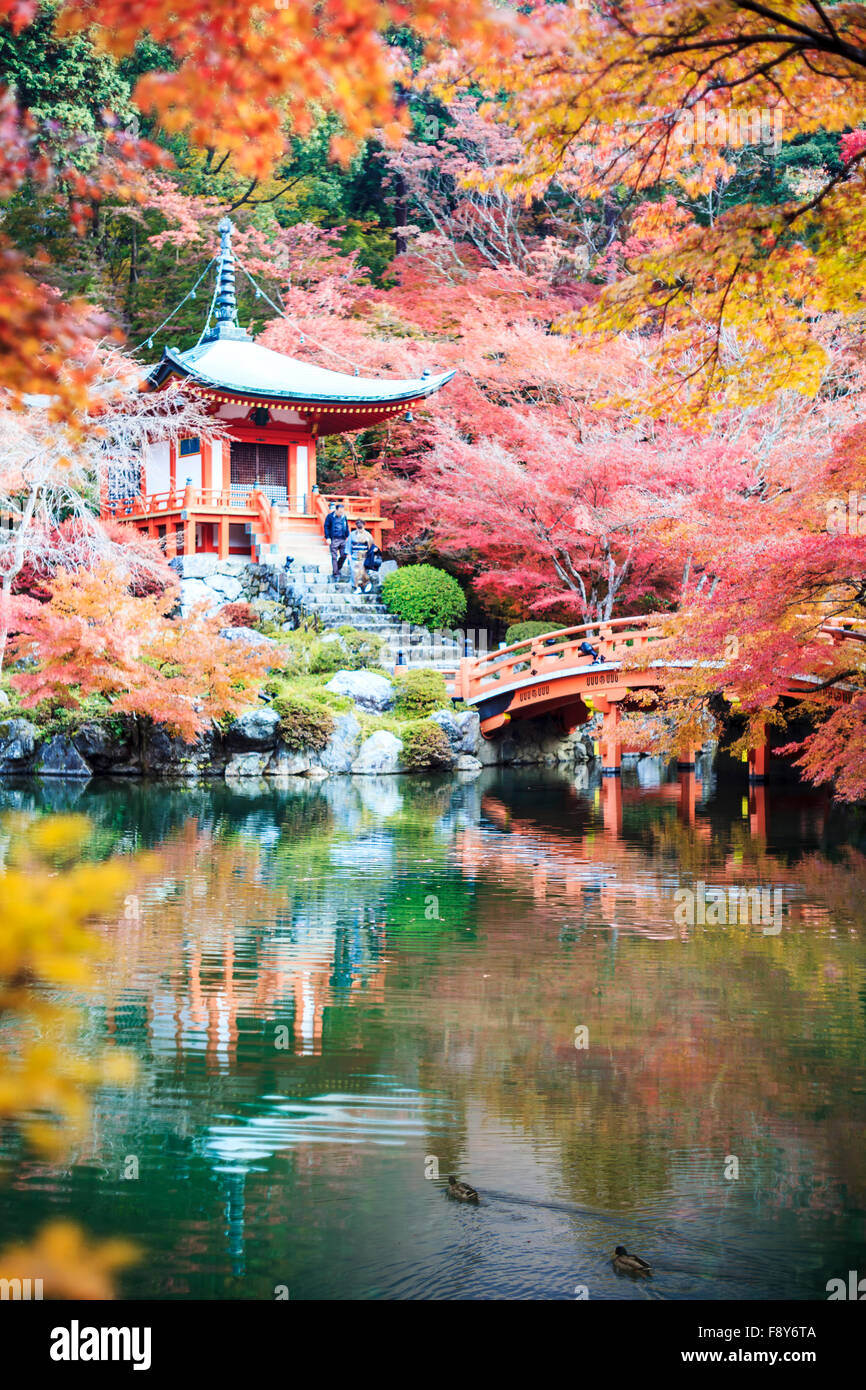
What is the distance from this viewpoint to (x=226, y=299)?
24.3 meters

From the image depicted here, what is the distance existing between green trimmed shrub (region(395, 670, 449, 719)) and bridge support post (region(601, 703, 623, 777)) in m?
2.58

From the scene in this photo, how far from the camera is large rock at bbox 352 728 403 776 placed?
1847 cm

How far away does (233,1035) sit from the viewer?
6.07 metres

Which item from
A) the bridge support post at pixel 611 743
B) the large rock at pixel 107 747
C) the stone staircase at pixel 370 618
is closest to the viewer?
the large rock at pixel 107 747

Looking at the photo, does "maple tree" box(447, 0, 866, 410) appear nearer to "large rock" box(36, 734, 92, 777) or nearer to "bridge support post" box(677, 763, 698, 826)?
"bridge support post" box(677, 763, 698, 826)

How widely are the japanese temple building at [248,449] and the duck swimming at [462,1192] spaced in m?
18.8

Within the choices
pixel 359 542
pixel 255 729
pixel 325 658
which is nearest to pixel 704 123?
pixel 255 729

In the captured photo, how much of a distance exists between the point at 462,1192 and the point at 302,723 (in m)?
14.0

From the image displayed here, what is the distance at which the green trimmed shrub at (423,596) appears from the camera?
72.1ft

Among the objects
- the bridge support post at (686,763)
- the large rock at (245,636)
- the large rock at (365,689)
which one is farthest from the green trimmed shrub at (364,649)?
the bridge support post at (686,763)

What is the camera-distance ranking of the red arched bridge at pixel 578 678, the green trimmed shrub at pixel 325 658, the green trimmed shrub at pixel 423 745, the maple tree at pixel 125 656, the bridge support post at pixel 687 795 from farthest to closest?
the green trimmed shrub at pixel 325 658 < the green trimmed shrub at pixel 423 745 < the red arched bridge at pixel 578 678 < the maple tree at pixel 125 656 < the bridge support post at pixel 687 795

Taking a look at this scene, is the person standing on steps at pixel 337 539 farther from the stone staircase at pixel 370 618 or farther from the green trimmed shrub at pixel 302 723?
the green trimmed shrub at pixel 302 723
